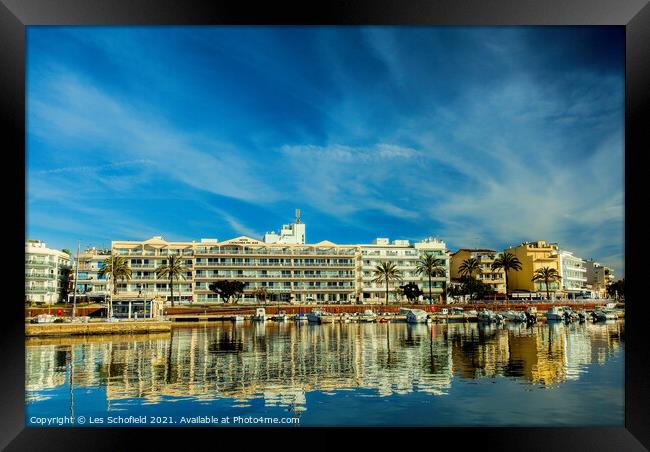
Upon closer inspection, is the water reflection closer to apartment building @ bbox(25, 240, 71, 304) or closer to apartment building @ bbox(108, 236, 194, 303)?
apartment building @ bbox(25, 240, 71, 304)

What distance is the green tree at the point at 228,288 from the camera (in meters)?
46.2

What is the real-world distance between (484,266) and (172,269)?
2903cm

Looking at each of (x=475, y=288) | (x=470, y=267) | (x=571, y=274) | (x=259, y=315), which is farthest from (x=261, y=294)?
(x=571, y=274)

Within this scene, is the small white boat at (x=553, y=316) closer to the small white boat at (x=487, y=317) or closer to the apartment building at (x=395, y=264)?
the small white boat at (x=487, y=317)

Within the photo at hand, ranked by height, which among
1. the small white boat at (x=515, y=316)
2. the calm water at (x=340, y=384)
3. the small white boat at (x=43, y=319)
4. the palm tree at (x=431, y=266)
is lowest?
the small white boat at (x=515, y=316)

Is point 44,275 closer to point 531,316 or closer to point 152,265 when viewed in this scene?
point 152,265

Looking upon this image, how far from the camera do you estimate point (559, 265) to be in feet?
169

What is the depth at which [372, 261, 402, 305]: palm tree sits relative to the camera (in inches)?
2042

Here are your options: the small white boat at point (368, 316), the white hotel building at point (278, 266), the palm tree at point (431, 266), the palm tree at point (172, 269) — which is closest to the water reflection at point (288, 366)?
the small white boat at point (368, 316)

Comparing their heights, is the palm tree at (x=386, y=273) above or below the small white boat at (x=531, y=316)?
above

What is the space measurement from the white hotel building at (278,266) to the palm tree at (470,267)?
200 cm
